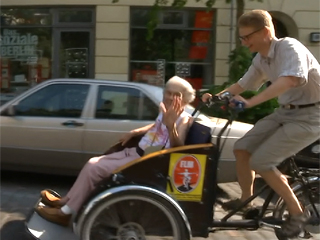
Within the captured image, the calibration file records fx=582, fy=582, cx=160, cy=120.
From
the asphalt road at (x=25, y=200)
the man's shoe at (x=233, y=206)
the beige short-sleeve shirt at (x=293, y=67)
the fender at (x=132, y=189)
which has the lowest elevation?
the asphalt road at (x=25, y=200)

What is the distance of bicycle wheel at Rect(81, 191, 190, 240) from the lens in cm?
425

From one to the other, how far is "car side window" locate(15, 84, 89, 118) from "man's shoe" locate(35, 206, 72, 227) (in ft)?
9.22

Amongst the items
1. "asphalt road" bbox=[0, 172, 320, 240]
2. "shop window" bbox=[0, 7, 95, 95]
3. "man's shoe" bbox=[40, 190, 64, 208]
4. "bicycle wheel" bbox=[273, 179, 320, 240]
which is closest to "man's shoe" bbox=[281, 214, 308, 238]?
"bicycle wheel" bbox=[273, 179, 320, 240]

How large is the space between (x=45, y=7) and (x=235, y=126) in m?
8.40

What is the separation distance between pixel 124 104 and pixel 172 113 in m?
3.05

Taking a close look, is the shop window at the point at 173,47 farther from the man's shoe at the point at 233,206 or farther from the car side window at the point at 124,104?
the man's shoe at the point at 233,206

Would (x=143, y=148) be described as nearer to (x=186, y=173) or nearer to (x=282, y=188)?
(x=186, y=173)

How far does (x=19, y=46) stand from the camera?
1441 centimetres

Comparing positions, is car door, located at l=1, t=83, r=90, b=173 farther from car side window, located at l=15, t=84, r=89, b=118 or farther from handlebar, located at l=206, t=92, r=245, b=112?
handlebar, located at l=206, t=92, r=245, b=112

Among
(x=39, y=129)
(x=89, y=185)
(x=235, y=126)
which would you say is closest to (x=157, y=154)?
(x=89, y=185)

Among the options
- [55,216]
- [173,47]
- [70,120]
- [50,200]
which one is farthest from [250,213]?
[173,47]

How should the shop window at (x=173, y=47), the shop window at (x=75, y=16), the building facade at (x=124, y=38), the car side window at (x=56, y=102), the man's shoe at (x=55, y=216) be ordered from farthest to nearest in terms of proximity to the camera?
the shop window at (x=75, y=16), the shop window at (x=173, y=47), the building facade at (x=124, y=38), the car side window at (x=56, y=102), the man's shoe at (x=55, y=216)

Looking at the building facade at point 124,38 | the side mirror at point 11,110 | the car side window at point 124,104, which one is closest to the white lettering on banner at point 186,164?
the car side window at point 124,104

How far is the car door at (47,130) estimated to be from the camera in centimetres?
732
